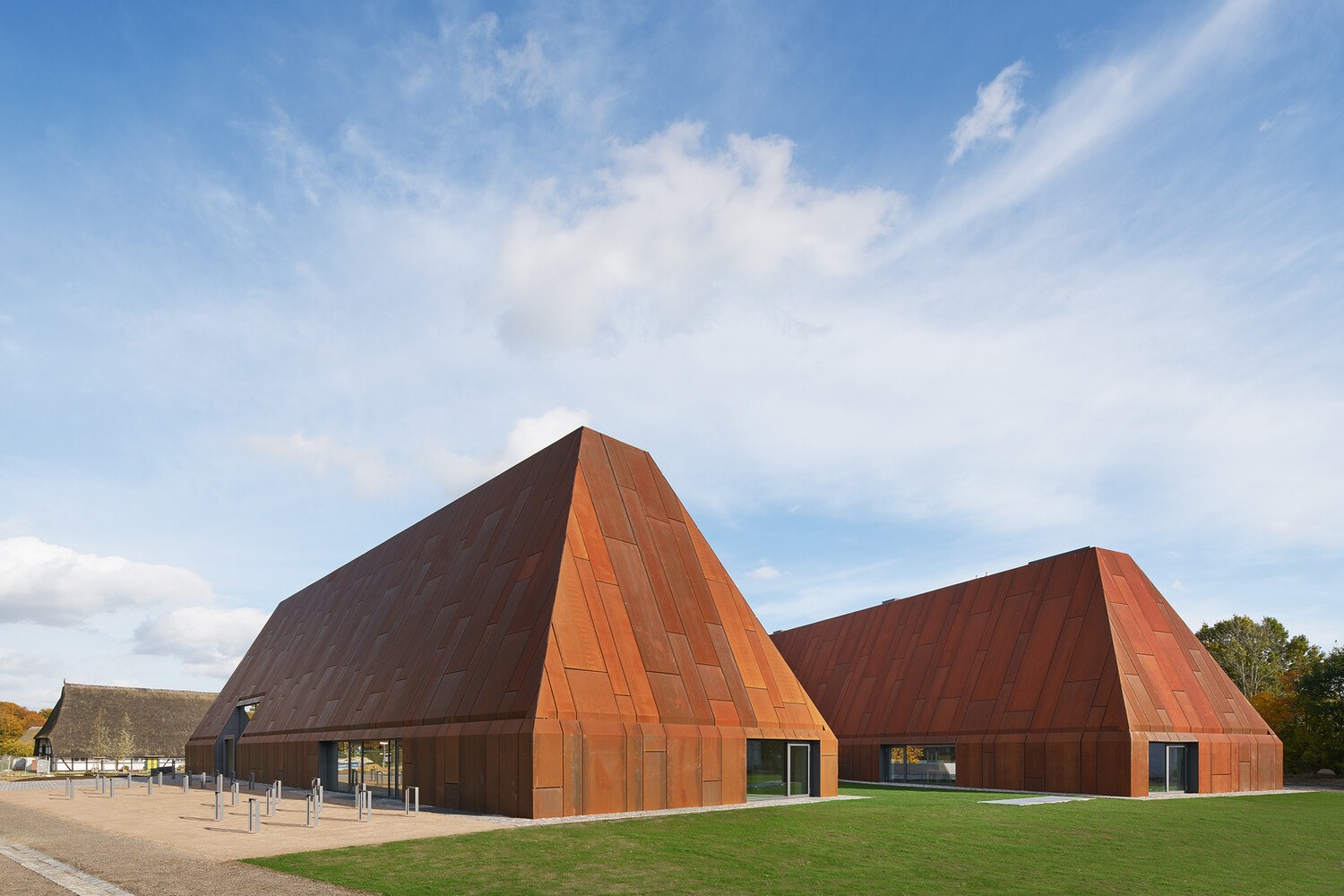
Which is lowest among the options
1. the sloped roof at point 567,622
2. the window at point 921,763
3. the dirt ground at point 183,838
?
the window at point 921,763

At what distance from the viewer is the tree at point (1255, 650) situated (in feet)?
180

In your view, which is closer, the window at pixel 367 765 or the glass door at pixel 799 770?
the glass door at pixel 799 770

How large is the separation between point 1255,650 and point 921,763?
33.6 metres

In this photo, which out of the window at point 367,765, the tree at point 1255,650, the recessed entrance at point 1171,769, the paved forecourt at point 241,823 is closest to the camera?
the paved forecourt at point 241,823

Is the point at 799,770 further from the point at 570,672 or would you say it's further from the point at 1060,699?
the point at 1060,699

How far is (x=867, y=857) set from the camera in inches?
573

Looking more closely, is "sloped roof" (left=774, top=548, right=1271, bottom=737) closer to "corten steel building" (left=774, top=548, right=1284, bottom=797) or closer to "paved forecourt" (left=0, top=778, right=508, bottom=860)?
"corten steel building" (left=774, top=548, right=1284, bottom=797)

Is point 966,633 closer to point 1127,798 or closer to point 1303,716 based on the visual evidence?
point 1127,798

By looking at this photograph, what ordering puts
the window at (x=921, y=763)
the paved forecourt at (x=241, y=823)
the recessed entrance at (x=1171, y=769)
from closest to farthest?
the paved forecourt at (x=241, y=823) < the recessed entrance at (x=1171, y=769) < the window at (x=921, y=763)

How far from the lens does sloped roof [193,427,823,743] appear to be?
2261cm

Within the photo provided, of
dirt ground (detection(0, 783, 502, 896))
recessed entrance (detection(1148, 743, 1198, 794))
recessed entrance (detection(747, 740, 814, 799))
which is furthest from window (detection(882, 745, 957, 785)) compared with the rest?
dirt ground (detection(0, 783, 502, 896))

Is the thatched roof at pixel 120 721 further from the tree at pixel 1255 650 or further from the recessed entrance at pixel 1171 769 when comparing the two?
the tree at pixel 1255 650

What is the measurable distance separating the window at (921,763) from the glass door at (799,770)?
10.0m

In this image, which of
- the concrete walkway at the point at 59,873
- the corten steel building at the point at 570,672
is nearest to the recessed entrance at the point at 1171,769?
the corten steel building at the point at 570,672
